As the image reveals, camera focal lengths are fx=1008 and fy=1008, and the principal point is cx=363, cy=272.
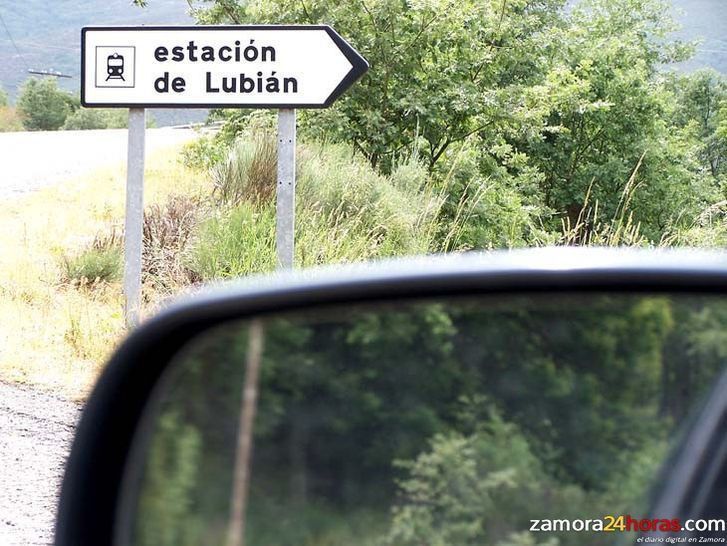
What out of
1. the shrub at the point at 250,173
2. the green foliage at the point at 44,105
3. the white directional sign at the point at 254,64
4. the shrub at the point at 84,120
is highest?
the green foliage at the point at 44,105

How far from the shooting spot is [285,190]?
21.5ft

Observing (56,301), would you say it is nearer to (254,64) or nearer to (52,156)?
(254,64)

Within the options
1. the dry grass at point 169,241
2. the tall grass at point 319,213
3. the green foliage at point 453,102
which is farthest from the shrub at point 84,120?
the tall grass at point 319,213

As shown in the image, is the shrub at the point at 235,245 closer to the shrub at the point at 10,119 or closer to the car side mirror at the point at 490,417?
the car side mirror at the point at 490,417

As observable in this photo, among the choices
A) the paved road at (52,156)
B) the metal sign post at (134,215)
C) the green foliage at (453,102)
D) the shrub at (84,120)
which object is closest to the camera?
the metal sign post at (134,215)

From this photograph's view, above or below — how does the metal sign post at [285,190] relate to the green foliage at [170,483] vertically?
above

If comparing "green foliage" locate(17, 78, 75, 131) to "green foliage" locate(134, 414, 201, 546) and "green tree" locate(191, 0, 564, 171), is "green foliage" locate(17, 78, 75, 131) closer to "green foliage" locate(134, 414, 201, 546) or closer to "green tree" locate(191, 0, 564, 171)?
"green tree" locate(191, 0, 564, 171)

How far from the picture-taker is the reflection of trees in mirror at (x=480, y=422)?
3.72 ft

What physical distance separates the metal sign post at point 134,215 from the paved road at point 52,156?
10.9 m

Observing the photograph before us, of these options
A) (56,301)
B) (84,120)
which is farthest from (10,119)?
(56,301)

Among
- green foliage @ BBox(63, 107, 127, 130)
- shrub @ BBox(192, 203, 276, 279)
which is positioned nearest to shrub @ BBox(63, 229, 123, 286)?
shrub @ BBox(192, 203, 276, 279)

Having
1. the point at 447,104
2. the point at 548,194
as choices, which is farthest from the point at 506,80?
the point at 548,194

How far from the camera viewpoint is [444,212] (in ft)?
37.0

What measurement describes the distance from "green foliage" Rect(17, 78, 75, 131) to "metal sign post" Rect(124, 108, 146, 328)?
6632 centimetres
